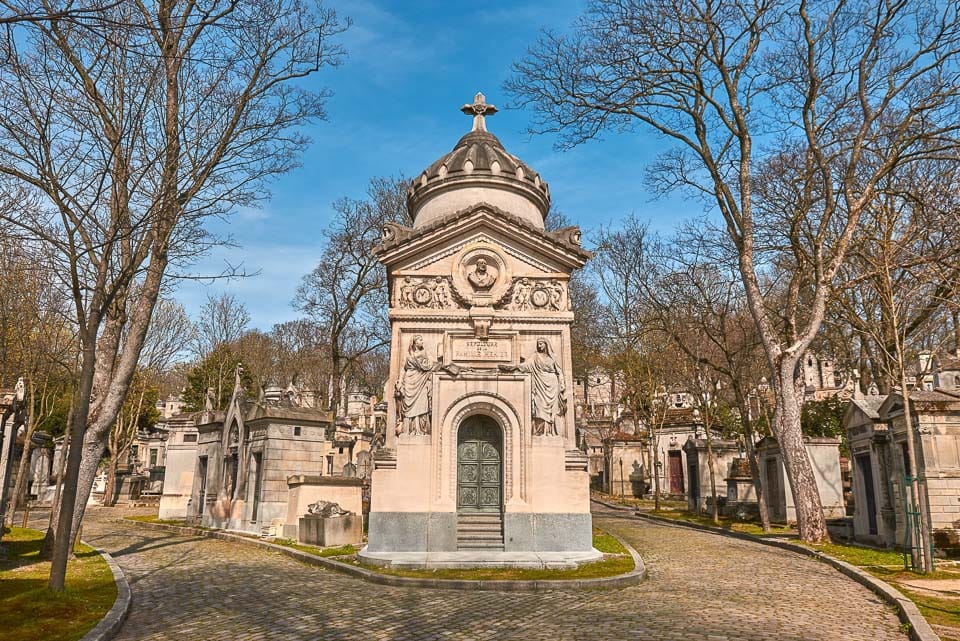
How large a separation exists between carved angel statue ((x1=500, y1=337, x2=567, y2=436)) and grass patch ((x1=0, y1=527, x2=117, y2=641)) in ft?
27.5

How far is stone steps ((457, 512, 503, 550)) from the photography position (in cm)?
1383

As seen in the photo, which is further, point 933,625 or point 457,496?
point 457,496

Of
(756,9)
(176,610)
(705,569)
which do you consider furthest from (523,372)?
(756,9)

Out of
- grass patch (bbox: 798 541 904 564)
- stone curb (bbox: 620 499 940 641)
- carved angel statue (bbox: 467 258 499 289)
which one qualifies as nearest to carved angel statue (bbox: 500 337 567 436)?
carved angel statue (bbox: 467 258 499 289)

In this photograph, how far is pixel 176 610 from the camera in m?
9.12

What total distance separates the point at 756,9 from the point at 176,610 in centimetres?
1867

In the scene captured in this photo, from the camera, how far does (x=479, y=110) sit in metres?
20.6

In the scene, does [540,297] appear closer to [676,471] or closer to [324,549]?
[324,549]

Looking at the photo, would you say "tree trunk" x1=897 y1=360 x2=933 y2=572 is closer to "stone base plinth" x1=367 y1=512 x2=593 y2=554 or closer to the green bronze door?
"stone base plinth" x1=367 y1=512 x2=593 y2=554

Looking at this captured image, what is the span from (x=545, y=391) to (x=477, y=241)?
12.9 feet

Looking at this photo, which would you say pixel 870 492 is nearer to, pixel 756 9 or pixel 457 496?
pixel 457 496

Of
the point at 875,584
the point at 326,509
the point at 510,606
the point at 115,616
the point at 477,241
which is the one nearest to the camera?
the point at 115,616

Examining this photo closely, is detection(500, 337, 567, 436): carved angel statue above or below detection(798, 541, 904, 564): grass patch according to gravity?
above

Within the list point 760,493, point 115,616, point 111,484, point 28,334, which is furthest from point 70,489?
point 111,484
